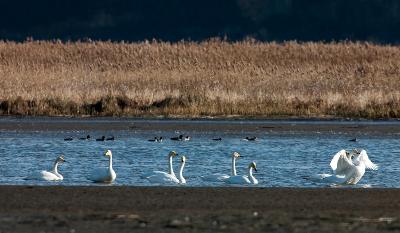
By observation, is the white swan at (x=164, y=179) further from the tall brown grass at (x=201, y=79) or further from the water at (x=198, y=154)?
the tall brown grass at (x=201, y=79)

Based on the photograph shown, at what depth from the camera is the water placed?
17688mm

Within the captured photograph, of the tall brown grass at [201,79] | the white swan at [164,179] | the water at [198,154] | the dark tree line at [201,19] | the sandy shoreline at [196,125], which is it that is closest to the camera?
the white swan at [164,179]

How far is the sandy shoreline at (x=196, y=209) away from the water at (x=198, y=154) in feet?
7.87

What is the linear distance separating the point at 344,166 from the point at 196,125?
1321 cm

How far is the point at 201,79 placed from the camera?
1411 inches

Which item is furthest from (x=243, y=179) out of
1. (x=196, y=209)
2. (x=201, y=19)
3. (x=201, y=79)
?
(x=201, y=19)

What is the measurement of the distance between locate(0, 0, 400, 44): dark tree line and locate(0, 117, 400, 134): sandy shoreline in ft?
121

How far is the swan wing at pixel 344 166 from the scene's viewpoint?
1643cm

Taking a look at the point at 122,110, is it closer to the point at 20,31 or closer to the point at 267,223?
the point at 267,223

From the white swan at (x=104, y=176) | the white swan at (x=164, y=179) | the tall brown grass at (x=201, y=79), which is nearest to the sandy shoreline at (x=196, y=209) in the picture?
the white swan at (x=104, y=176)

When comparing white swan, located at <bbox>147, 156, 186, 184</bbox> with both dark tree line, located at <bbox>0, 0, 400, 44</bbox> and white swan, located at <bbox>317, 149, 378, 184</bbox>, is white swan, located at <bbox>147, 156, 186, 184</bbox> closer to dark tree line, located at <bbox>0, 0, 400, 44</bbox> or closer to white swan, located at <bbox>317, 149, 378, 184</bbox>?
white swan, located at <bbox>317, 149, 378, 184</bbox>

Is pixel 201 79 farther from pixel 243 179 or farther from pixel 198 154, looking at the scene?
pixel 243 179

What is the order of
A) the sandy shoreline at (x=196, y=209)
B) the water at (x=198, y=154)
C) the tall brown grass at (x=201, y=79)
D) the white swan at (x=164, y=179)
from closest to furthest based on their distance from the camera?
the sandy shoreline at (x=196, y=209)
the white swan at (x=164, y=179)
the water at (x=198, y=154)
the tall brown grass at (x=201, y=79)

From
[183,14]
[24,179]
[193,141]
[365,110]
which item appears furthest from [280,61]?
[183,14]
